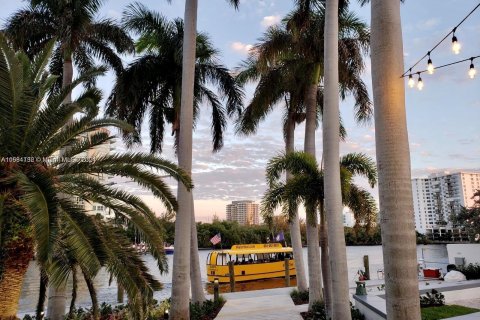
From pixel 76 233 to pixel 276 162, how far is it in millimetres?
7541

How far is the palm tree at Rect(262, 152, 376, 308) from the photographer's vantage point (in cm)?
1159

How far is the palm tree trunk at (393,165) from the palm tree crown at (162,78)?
413 inches

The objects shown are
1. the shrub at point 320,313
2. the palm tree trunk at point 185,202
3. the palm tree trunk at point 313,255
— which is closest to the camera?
the palm tree trunk at point 185,202

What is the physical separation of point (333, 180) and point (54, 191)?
614cm

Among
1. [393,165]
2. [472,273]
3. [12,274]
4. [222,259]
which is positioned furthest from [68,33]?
[222,259]

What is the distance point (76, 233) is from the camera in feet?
20.7

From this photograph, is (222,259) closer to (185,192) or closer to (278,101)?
(278,101)

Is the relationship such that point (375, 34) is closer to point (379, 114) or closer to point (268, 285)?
point (379, 114)

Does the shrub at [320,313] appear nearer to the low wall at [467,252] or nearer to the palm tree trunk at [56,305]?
the palm tree trunk at [56,305]

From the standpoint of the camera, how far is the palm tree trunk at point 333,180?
915 cm

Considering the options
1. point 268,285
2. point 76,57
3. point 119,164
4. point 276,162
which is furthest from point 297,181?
point 268,285

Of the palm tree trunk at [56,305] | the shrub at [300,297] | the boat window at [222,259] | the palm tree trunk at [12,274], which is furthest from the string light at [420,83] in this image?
the boat window at [222,259]

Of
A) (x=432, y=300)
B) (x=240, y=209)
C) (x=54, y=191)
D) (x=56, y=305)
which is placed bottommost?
(x=432, y=300)

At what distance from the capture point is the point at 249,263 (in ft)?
97.6
